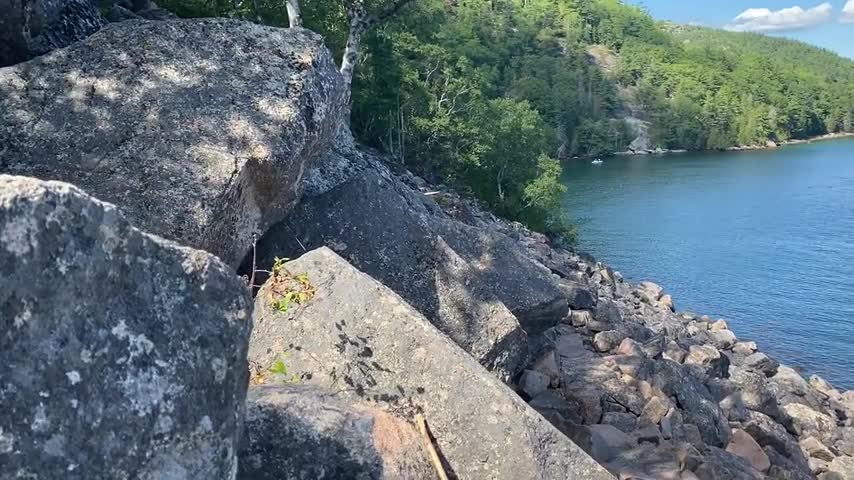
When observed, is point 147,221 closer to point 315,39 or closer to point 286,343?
point 286,343

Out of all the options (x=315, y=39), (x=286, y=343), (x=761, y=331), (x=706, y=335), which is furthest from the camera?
(x=761, y=331)

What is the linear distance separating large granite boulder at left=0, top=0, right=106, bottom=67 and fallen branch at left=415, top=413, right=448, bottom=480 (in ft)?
14.5

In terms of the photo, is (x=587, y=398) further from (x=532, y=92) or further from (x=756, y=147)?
(x=756, y=147)

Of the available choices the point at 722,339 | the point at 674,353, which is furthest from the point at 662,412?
the point at 722,339

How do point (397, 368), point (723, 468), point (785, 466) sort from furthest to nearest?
point (785, 466), point (723, 468), point (397, 368)

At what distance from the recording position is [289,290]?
5.14 meters

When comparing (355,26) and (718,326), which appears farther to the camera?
(718,326)

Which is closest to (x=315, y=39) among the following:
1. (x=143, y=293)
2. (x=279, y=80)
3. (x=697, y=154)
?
(x=279, y=80)

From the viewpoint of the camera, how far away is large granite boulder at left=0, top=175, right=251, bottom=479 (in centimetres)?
237

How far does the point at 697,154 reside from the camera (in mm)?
116125

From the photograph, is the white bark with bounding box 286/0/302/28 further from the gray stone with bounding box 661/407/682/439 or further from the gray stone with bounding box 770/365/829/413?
the gray stone with bounding box 770/365/829/413

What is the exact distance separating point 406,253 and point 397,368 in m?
2.51

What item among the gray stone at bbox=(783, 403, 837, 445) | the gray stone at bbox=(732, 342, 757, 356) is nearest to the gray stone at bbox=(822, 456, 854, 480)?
the gray stone at bbox=(783, 403, 837, 445)

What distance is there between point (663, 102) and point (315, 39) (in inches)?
5770
